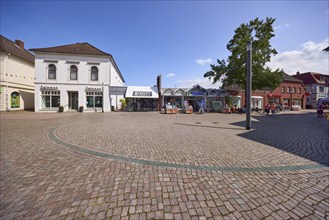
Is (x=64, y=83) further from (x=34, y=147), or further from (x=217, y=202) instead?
(x=217, y=202)

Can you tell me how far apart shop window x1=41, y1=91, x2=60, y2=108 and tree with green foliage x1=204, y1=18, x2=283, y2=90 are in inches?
999

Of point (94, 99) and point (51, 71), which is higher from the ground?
point (51, 71)

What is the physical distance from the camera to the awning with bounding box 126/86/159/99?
23.6 meters

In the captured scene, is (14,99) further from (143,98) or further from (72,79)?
(143,98)

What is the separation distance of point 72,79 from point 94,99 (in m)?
4.25

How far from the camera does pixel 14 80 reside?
2273cm

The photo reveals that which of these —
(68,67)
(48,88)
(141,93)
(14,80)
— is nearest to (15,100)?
(14,80)

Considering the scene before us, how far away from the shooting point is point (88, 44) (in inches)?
1006

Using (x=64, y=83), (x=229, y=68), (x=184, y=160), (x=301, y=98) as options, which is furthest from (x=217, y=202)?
(x=301, y=98)

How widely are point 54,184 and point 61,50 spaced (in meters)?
25.6

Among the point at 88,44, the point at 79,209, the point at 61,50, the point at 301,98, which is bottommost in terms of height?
the point at 79,209

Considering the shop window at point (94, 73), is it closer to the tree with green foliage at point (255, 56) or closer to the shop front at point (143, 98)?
the shop front at point (143, 98)

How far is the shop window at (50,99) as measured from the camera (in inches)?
846

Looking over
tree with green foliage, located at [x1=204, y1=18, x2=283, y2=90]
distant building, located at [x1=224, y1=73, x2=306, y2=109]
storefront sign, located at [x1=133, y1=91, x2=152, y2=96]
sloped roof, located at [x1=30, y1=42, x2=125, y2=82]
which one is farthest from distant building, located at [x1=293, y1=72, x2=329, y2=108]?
sloped roof, located at [x1=30, y1=42, x2=125, y2=82]
